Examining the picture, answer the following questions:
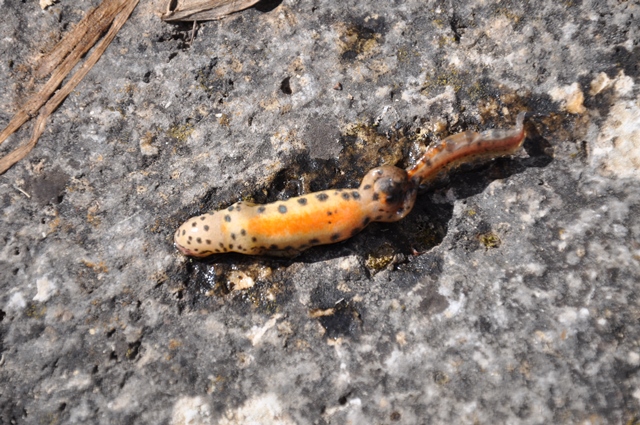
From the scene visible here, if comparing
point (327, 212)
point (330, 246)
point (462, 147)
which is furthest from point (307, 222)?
point (462, 147)

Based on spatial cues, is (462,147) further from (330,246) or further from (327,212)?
(330,246)

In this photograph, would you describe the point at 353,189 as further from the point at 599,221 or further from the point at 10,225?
the point at 10,225

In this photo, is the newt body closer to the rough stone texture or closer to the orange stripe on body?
the orange stripe on body

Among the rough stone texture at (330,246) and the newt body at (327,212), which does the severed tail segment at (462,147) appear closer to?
the newt body at (327,212)

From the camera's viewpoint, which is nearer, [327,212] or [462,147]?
[327,212]

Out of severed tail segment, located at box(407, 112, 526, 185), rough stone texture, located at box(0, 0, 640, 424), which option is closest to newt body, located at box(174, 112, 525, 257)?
severed tail segment, located at box(407, 112, 526, 185)

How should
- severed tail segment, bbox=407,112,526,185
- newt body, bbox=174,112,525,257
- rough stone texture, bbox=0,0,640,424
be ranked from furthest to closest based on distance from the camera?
1. severed tail segment, bbox=407,112,526,185
2. newt body, bbox=174,112,525,257
3. rough stone texture, bbox=0,0,640,424
